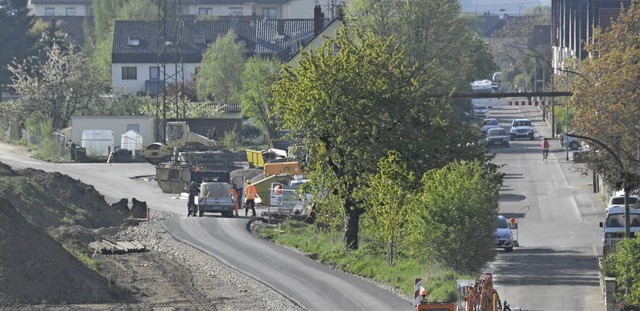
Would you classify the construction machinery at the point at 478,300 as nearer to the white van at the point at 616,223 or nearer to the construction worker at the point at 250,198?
the white van at the point at 616,223

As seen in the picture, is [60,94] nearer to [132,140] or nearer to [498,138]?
[132,140]

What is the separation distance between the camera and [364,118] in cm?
4838

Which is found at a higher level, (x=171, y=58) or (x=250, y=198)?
(x=171, y=58)

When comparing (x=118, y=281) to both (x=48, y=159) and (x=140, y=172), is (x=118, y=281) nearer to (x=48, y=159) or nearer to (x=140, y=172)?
(x=140, y=172)

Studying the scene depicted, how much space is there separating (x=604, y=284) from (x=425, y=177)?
8.53m

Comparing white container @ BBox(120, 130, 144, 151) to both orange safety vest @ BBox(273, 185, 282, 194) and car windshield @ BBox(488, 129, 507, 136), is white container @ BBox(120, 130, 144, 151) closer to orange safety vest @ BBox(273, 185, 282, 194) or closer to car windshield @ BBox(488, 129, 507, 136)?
car windshield @ BBox(488, 129, 507, 136)

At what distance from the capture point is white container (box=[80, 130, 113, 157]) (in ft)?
313

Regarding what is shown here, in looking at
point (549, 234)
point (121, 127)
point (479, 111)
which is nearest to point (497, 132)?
point (121, 127)

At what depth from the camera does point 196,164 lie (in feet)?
254

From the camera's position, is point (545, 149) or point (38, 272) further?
point (545, 149)

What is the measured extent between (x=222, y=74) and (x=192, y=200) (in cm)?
6074

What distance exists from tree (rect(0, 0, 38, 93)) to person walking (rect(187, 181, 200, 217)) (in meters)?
82.3

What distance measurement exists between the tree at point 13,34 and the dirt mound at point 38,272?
98.9m

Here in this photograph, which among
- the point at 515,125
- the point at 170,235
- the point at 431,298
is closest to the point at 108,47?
the point at 515,125
